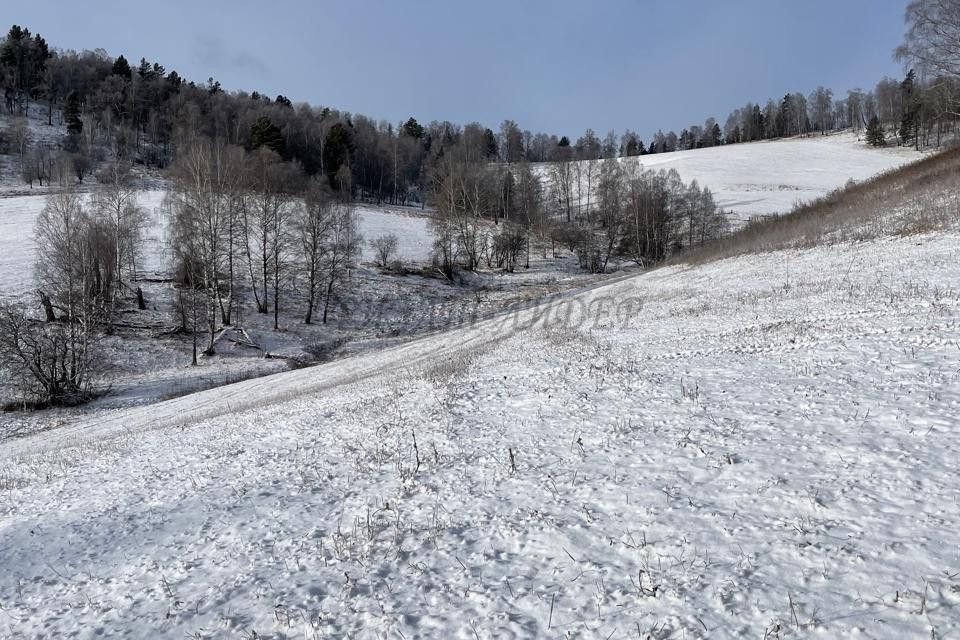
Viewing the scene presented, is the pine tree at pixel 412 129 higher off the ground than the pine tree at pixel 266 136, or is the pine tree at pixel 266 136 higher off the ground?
the pine tree at pixel 412 129

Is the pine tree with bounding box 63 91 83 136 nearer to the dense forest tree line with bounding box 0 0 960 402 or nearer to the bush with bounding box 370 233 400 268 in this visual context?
the dense forest tree line with bounding box 0 0 960 402

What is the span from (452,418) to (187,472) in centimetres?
461

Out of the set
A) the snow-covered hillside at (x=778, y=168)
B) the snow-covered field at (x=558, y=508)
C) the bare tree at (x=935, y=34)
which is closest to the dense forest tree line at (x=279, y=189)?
the bare tree at (x=935, y=34)

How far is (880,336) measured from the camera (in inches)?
387

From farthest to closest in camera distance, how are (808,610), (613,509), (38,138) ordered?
(38,138) < (613,509) < (808,610)

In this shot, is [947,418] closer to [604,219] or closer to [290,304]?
[290,304]

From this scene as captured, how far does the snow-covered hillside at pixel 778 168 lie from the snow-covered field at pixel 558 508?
7049 centimetres

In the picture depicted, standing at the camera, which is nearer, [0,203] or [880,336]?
[880,336]

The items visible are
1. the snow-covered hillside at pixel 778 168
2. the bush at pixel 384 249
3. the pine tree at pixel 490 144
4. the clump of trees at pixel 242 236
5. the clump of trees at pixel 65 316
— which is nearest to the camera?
the clump of trees at pixel 65 316

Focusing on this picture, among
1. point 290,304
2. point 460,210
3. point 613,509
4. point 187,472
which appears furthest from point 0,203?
point 613,509

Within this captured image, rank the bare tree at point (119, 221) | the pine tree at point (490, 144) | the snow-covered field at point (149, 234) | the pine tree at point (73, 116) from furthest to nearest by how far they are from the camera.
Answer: the pine tree at point (490, 144)
the pine tree at point (73, 116)
the snow-covered field at point (149, 234)
the bare tree at point (119, 221)

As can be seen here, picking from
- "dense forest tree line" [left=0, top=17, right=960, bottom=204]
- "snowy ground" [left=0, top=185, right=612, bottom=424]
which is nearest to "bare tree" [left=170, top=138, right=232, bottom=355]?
"snowy ground" [left=0, top=185, right=612, bottom=424]

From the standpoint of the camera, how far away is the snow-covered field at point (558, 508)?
4.07 meters

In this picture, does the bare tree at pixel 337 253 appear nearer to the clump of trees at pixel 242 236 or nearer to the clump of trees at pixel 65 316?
the clump of trees at pixel 242 236
